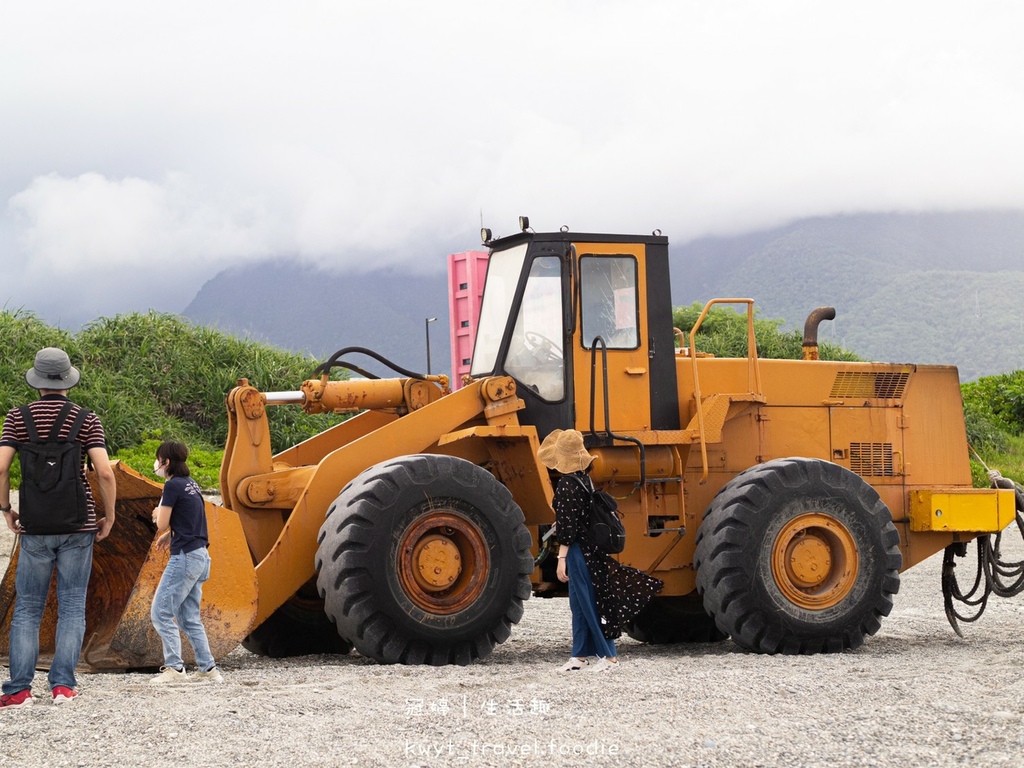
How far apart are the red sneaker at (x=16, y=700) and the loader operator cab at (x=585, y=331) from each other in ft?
14.0

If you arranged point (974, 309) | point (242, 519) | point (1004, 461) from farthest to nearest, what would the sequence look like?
1. point (974, 309)
2. point (1004, 461)
3. point (242, 519)

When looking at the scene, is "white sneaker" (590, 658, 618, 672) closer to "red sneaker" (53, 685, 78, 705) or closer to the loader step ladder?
the loader step ladder

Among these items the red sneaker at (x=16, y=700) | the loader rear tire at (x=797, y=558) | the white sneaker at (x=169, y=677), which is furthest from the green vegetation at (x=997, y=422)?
the red sneaker at (x=16, y=700)

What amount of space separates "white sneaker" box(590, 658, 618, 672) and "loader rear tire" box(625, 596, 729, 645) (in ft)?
9.82

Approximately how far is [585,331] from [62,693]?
4.67 m

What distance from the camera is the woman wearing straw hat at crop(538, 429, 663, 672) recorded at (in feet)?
29.6

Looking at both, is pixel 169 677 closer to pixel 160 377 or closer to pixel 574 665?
pixel 574 665

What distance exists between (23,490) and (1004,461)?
965 inches

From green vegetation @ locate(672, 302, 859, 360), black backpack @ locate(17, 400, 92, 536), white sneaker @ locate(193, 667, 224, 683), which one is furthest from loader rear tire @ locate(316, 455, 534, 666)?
green vegetation @ locate(672, 302, 859, 360)

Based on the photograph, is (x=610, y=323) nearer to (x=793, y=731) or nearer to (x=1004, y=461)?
(x=793, y=731)

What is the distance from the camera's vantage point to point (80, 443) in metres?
7.83

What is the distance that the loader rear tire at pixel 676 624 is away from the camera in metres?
12.0

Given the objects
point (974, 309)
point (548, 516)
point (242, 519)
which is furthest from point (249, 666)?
point (974, 309)

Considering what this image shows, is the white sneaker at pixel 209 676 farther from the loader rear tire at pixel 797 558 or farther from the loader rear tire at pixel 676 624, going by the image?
the loader rear tire at pixel 676 624
